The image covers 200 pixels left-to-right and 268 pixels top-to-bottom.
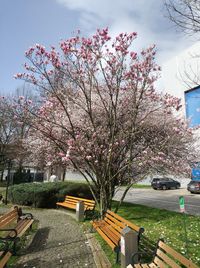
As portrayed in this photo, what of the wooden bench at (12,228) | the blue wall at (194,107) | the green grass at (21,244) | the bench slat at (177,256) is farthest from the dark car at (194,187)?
the bench slat at (177,256)

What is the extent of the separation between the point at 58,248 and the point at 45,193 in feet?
27.5

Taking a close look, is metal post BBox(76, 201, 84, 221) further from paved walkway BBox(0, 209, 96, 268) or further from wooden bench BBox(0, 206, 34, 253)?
wooden bench BBox(0, 206, 34, 253)

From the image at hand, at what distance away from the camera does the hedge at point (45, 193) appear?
15.7m

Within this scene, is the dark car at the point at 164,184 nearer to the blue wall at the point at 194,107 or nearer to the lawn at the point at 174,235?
the blue wall at the point at 194,107

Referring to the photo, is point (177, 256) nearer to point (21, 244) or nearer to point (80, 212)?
point (21, 244)

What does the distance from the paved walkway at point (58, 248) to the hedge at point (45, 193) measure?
14.5 ft

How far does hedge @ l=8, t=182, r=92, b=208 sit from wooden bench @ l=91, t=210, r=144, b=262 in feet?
24.0

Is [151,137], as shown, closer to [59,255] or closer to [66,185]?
[66,185]

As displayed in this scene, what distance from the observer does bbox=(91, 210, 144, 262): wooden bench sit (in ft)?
20.3

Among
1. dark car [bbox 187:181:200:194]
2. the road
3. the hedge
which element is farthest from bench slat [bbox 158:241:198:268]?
dark car [bbox 187:181:200:194]

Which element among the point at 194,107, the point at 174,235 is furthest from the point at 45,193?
the point at 194,107

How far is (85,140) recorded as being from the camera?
11969 millimetres

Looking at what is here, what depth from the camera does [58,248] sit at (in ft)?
24.7

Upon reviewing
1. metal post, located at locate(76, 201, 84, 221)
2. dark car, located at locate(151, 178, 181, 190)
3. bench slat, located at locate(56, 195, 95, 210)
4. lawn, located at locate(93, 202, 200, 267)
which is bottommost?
lawn, located at locate(93, 202, 200, 267)
